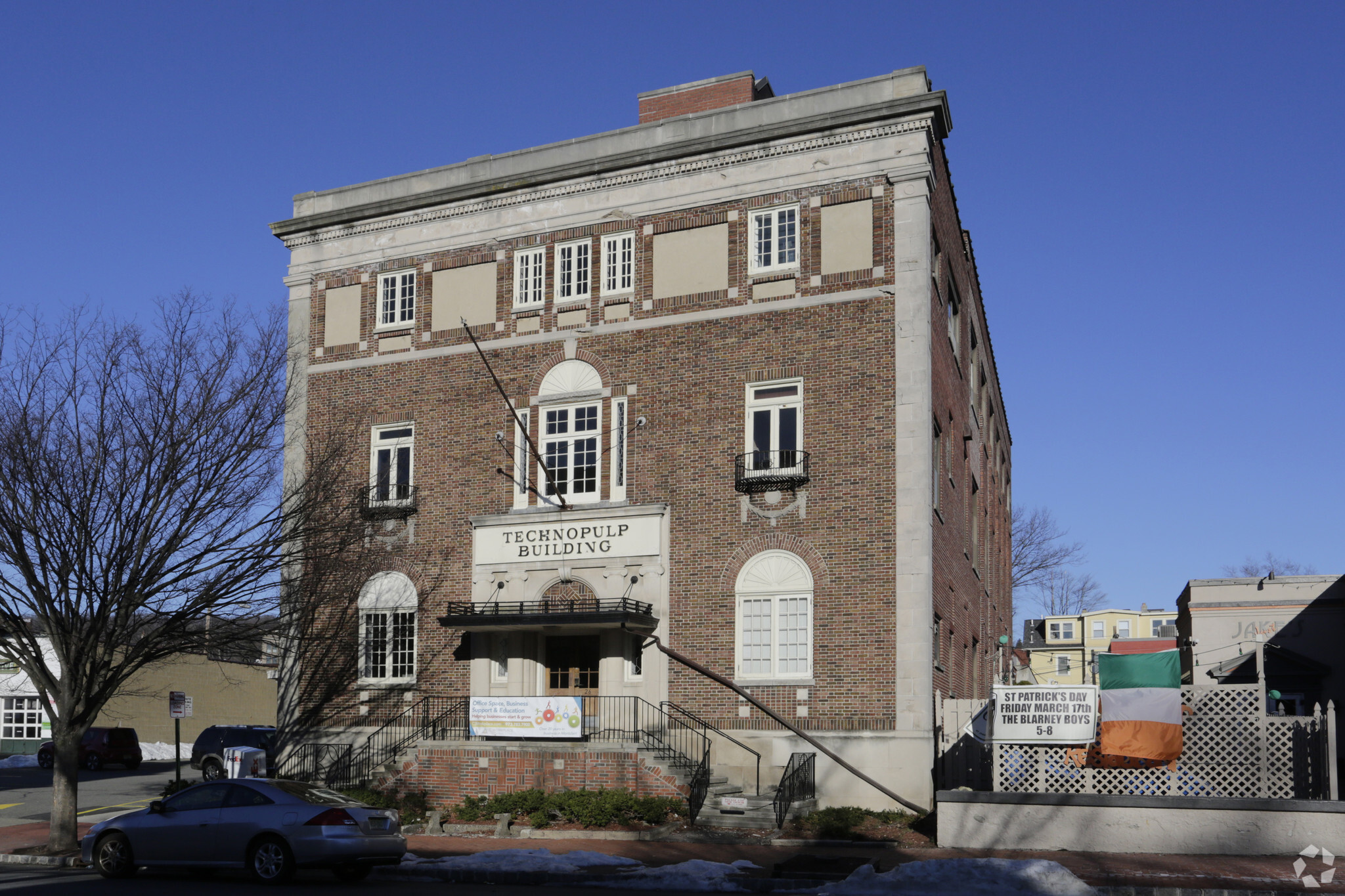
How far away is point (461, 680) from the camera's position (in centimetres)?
2705

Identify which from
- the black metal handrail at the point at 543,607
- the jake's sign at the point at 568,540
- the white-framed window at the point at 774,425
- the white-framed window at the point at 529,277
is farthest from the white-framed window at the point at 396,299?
the white-framed window at the point at 774,425

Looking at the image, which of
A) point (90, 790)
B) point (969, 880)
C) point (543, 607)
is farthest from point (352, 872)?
point (90, 790)

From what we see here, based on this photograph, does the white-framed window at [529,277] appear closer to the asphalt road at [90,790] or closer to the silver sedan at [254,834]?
the silver sedan at [254,834]

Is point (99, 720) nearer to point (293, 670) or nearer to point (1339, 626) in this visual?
point (293, 670)

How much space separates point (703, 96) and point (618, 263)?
191 inches

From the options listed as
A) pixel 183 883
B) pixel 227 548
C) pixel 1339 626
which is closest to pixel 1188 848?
pixel 183 883

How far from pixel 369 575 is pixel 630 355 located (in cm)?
779

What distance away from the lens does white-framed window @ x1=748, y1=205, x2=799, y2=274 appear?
1023 inches

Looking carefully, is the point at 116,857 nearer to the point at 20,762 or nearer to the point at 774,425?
the point at 774,425

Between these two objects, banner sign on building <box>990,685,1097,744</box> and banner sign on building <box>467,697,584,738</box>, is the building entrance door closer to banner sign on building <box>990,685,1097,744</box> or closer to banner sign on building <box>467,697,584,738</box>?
banner sign on building <box>467,697,584,738</box>

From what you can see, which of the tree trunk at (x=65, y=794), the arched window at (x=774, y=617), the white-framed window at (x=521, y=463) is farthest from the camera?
the white-framed window at (x=521, y=463)

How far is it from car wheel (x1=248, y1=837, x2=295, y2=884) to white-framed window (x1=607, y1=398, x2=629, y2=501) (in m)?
11.7

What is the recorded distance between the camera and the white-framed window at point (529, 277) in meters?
28.3

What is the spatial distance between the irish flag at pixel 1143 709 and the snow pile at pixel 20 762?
41.8 meters
